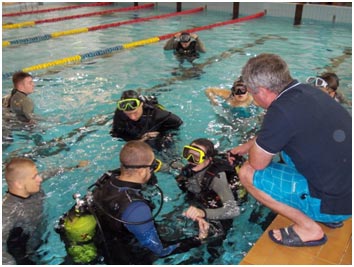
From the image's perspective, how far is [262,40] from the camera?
11094mm

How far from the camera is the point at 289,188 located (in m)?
2.81

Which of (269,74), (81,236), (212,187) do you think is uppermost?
(269,74)

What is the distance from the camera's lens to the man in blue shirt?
2.41 metres

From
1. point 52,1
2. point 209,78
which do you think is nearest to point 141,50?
point 209,78

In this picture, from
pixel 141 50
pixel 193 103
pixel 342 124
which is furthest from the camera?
pixel 141 50

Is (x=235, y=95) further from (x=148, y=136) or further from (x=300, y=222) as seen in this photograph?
(x=300, y=222)

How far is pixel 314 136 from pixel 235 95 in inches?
128

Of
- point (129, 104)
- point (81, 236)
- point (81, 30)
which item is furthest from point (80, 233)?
point (81, 30)

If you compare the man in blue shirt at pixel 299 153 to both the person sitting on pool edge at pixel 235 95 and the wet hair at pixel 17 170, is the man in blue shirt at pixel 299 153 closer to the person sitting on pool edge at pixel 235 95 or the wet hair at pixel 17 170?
the wet hair at pixel 17 170

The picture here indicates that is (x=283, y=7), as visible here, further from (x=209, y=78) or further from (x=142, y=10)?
(x=209, y=78)

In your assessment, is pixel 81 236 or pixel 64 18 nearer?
pixel 81 236

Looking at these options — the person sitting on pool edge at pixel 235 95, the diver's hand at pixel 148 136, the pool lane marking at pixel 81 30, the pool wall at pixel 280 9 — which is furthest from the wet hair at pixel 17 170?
the pool wall at pixel 280 9

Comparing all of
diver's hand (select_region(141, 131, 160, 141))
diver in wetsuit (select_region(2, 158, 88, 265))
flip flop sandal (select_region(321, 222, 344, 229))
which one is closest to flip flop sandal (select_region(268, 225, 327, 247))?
flip flop sandal (select_region(321, 222, 344, 229))

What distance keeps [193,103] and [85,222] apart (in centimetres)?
403
